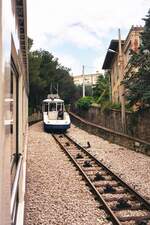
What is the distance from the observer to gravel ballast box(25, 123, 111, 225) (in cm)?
629

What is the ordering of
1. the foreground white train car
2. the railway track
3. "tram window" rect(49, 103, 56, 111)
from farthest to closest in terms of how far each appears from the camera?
"tram window" rect(49, 103, 56, 111) → the foreground white train car → the railway track

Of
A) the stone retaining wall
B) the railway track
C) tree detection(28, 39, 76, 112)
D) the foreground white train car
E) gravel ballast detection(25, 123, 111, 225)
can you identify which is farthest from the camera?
tree detection(28, 39, 76, 112)

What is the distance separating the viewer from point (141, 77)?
54.1 feet

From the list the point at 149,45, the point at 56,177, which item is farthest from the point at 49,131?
the point at 56,177

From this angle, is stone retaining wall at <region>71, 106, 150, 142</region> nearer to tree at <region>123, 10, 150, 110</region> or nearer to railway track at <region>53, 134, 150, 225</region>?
tree at <region>123, 10, 150, 110</region>

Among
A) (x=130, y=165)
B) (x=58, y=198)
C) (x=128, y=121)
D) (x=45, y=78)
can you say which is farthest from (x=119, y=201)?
(x=45, y=78)

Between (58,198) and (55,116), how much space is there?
21388 mm

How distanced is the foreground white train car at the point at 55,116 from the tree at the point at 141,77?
10080 millimetres

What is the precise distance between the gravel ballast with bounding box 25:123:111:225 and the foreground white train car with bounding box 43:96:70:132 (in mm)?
13831

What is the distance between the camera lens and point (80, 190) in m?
8.59

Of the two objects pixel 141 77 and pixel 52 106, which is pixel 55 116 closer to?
pixel 52 106

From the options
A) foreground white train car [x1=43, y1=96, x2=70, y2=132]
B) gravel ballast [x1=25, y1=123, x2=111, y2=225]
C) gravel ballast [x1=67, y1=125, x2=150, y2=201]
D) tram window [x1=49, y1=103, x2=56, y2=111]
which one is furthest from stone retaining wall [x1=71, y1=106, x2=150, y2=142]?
gravel ballast [x1=25, y1=123, x2=111, y2=225]

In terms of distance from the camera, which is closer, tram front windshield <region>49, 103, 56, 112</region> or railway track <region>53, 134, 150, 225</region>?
railway track <region>53, 134, 150, 225</region>

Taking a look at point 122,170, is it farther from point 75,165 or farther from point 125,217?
point 125,217
